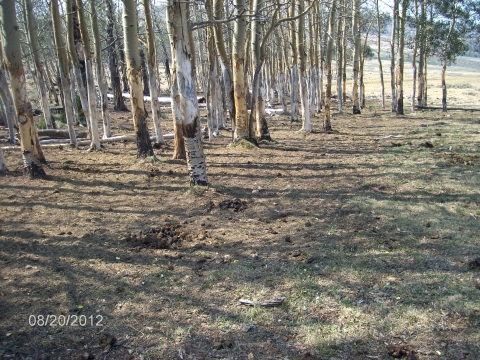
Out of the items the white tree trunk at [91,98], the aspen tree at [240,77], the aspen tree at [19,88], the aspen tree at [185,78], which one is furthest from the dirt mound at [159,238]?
the aspen tree at [240,77]

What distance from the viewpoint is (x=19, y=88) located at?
7.50 m

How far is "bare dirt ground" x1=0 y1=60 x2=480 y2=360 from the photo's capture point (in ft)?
10.9

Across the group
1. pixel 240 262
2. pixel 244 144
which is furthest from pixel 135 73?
pixel 240 262

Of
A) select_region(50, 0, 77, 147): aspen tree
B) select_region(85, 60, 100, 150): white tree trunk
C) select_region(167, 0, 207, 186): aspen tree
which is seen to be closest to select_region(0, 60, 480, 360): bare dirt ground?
select_region(167, 0, 207, 186): aspen tree

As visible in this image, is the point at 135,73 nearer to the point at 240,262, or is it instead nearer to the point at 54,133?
the point at 54,133

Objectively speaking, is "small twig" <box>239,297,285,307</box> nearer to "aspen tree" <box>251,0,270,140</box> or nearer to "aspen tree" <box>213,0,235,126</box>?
"aspen tree" <box>251,0,270,140</box>

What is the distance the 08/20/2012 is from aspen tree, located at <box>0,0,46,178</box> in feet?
16.8

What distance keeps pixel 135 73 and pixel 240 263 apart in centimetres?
604

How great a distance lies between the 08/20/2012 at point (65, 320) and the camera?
352cm

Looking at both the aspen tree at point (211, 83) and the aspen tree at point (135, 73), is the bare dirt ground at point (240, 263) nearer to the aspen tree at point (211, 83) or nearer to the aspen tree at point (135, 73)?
the aspen tree at point (135, 73)

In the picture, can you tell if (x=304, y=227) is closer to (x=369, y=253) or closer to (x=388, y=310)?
(x=369, y=253)

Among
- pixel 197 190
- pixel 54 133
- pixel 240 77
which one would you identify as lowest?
pixel 197 190

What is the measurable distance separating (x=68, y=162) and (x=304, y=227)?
634cm

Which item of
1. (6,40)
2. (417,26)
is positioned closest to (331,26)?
(417,26)
